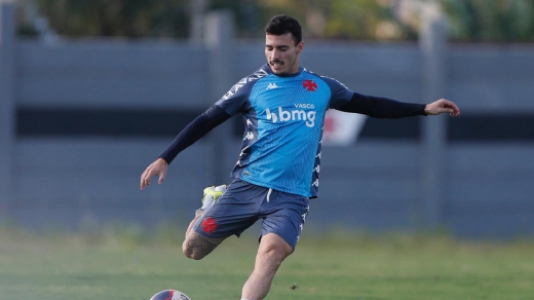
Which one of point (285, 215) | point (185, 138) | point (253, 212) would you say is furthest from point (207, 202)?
point (285, 215)

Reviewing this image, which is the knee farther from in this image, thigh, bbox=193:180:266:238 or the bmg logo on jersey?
the bmg logo on jersey

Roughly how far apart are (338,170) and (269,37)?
1104cm

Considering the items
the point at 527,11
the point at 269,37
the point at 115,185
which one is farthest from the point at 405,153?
the point at 269,37

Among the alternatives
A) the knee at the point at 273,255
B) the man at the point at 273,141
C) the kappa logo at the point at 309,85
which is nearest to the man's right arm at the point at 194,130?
the man at the point at 273,141

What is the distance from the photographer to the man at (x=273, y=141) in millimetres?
7676

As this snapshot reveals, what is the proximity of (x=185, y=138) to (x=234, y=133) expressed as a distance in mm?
10791

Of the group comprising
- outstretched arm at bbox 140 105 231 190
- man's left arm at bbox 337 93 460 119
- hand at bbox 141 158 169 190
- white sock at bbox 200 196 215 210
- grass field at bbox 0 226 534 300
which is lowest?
grass field at bbox 0 226 534 300

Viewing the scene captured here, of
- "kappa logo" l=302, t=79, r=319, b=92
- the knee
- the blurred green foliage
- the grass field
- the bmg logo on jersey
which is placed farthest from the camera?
the blurred green foliage

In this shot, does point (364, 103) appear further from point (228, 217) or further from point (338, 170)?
point (338, 170)

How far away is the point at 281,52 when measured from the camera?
7.66 m

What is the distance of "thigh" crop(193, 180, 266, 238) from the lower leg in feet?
1.23

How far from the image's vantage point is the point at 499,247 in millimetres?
18281

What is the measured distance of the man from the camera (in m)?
7.68

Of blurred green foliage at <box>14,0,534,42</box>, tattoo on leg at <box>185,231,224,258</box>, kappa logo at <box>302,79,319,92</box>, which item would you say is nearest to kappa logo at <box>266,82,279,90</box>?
kappa logo at <box>302,79,319,92</box>
